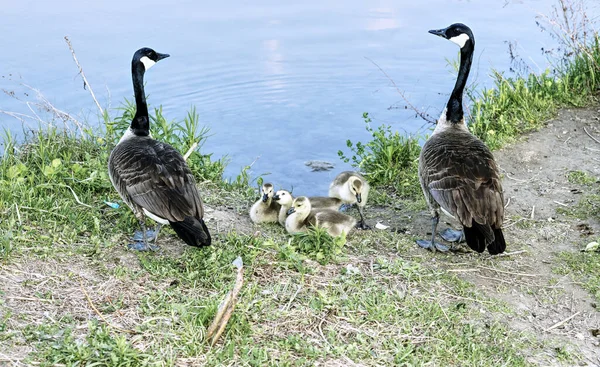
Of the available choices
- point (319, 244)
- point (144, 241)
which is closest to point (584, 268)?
point (319, 244)

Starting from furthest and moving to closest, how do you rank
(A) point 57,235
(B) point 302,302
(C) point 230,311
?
1. (A) point 57,235
2. (B) point 302,302
3. (C) point 230,311

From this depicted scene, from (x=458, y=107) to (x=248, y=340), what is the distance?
12.0 ft

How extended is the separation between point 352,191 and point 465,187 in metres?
1.15

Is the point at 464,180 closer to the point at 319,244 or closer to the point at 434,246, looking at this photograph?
the point at 434,246

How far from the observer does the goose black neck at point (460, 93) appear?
6707 millimetres

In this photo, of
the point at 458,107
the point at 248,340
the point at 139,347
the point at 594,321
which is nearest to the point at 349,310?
the point at 248,340

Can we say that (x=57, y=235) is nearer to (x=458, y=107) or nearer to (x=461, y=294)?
(x=461, y=294)

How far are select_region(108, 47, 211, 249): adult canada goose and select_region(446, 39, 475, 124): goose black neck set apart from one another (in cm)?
283

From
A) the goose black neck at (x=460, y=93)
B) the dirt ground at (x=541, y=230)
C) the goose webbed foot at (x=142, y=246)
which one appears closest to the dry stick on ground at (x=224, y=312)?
the goose webbed foot at (x=142, y=246)

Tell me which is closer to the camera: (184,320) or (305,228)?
(184,320)

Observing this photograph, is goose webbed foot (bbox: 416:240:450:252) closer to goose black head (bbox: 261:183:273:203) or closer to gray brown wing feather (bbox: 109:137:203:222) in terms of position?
goose black head (bbox: 261:183:273:203)

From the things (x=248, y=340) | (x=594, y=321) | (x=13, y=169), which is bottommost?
(x=594, y=321)

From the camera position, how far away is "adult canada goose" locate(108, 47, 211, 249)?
506 centimetres

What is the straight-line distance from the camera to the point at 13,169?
6.09m
